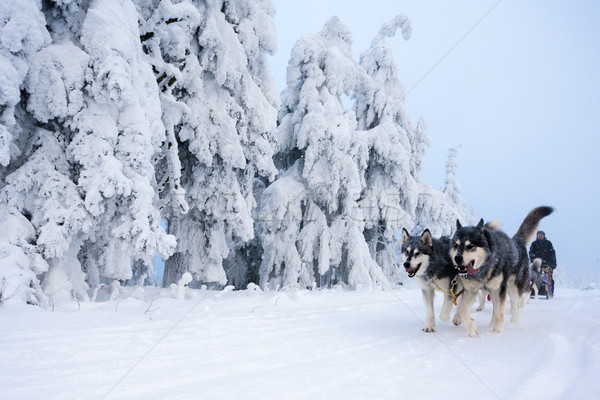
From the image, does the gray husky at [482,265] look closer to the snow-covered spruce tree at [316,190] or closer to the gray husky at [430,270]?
the gray husky at [430,270]

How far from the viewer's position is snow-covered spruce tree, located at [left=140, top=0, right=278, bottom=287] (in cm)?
938

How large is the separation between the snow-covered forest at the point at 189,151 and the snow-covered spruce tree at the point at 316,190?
0.06 meters

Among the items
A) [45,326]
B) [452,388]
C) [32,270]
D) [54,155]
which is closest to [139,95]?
[54,155]

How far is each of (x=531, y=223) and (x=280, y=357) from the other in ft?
17.0

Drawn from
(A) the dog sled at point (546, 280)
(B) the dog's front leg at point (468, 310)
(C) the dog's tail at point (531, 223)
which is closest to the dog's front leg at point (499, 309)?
(B) the dog's front leg at point (468, 310)

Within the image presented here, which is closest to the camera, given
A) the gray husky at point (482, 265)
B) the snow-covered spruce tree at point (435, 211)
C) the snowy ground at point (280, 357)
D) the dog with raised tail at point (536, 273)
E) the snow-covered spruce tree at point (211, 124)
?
the snowy ground at point (280, 357)

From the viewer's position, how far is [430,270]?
17.3 ft

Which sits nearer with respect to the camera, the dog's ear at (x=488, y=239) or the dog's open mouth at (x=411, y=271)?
the dog's ear at (x=488, y=239)

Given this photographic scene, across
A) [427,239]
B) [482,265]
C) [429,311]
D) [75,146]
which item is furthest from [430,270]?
[75,146]

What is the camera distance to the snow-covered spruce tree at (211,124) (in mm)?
9375

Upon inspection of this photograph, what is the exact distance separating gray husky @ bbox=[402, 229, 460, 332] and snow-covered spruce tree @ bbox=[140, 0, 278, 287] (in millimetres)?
6102

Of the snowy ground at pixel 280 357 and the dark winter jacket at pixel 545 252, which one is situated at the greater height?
the dark winter jacket at pixel 545 252

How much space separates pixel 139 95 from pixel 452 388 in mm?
6998

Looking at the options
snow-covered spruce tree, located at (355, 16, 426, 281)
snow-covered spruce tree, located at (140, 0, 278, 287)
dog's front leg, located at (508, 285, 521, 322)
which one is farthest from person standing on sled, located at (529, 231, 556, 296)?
snow-covered spruce tree, located at (140, 0, 278, 287)
